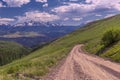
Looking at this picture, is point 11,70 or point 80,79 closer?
point 80,79

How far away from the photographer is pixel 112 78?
3050 cm

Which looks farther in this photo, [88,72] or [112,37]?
[112,37]

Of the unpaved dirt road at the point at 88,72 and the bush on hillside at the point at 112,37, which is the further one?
the bush on hillside at the point at 112,37

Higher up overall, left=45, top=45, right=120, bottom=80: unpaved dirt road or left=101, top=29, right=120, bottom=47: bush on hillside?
left=45, top=45, right=120, bottom=80: unpaved dirt road

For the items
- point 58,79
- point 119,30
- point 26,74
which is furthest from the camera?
point 119,30

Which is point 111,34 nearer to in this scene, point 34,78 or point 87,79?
point 34,78

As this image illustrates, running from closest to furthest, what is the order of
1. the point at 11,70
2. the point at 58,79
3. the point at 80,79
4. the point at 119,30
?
the point at 80,79
the point at 58,79
the point at 11,70
the point at 119,30

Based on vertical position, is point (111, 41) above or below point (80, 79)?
below

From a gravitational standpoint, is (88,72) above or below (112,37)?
above

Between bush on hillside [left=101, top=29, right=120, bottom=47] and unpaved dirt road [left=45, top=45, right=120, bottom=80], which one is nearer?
unpaved dirt road [left=45, top=45, right=120, bottom=80]

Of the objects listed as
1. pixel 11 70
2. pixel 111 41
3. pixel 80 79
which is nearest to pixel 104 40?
pixel 111 41

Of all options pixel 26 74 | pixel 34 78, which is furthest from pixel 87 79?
pixel 26 74

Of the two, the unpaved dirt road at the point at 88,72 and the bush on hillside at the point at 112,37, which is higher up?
the unpaved dirt road at the point at 88,72

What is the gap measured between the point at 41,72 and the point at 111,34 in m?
57.9
